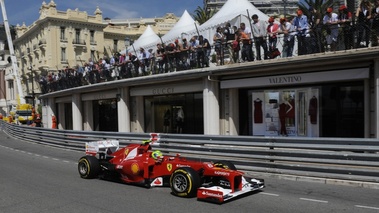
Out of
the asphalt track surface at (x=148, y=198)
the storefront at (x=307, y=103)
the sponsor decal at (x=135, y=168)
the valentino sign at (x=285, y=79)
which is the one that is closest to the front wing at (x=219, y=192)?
the asphalt track surface at (x=148, y=198)

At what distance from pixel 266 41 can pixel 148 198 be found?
8037mm

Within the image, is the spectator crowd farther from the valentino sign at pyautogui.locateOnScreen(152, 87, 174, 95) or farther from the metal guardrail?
the metal guardrail

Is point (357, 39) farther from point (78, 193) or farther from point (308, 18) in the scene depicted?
point (78, 193)

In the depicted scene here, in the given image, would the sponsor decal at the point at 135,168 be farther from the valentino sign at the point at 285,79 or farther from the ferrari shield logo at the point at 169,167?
the valentino sign at the point at 285,79

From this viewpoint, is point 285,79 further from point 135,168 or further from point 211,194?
point 211,194

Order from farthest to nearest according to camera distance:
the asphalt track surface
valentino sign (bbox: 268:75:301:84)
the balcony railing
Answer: the balcony railing, valentino sign (bbox: 268:75:301:84), the asphalt track surface

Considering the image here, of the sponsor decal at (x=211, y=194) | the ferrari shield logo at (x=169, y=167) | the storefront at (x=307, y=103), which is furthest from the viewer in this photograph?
the storefront at (x=307, y=103)

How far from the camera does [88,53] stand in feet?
226

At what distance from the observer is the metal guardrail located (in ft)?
27.9

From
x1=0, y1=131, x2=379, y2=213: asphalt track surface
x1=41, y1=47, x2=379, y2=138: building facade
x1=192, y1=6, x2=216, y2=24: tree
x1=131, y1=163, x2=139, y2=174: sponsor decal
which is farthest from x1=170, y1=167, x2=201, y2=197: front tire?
x1=192, y1=6, x2=216, y2=24: tree

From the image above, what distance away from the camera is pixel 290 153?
31.0ft

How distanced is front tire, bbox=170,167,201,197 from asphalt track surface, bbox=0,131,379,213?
151mm

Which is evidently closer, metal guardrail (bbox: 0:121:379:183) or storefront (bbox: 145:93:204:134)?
metal guardrail (bbox: 0:121:379:183)

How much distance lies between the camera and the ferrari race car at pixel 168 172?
729 centimetres
